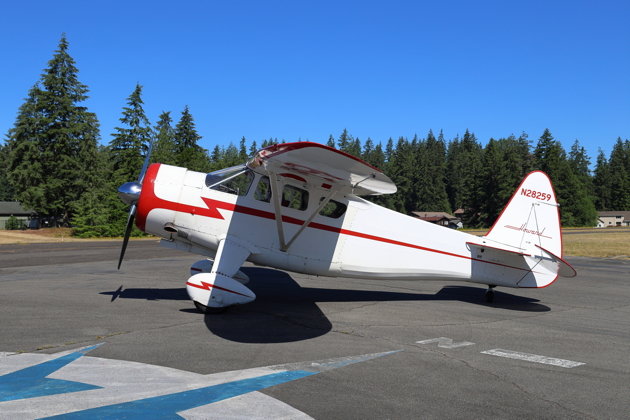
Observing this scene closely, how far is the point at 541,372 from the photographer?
217 inches

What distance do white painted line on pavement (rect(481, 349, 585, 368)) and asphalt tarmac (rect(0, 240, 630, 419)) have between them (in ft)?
0.09

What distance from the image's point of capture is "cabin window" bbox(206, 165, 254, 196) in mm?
8852

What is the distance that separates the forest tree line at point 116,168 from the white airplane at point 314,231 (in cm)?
1414

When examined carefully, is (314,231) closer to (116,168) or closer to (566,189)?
(116,168)

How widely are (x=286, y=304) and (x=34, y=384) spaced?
5.57 m

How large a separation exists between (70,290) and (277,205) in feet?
18.5

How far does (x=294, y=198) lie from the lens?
8883 mm

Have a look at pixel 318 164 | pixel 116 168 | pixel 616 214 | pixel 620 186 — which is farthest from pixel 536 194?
pixel 620 186

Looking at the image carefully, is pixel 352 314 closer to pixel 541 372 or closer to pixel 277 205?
pixel 277 205

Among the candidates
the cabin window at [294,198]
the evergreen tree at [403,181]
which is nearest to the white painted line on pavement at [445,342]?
the cabin window at [294,198]

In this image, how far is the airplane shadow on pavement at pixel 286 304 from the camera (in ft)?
23.4

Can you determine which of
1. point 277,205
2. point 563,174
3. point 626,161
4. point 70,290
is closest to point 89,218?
point 70,290

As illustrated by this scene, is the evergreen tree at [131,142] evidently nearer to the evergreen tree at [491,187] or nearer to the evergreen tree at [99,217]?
the evergreen tree at [99,217]

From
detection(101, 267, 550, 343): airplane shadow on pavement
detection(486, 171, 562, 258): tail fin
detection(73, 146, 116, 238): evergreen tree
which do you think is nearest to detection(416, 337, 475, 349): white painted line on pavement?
detection(101, 267, 550, 343): airplane shadow on pavement
